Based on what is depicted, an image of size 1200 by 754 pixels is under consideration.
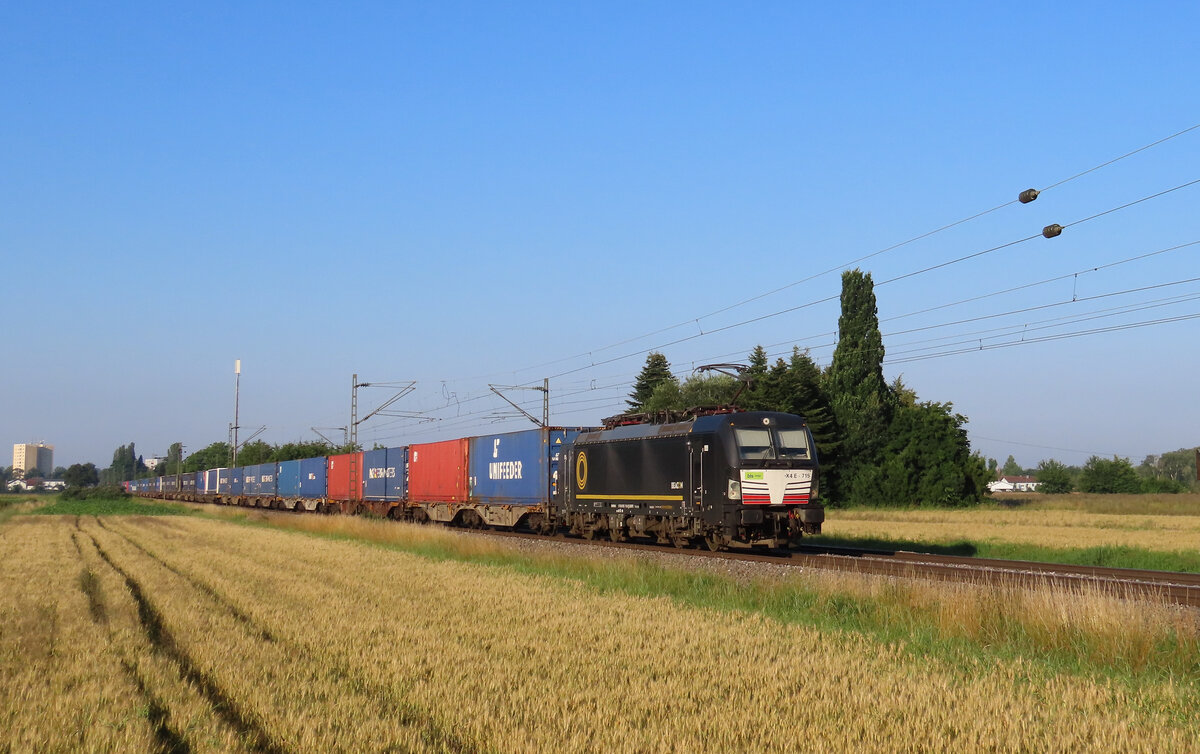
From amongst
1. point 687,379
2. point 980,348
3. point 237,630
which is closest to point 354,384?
point 687,379

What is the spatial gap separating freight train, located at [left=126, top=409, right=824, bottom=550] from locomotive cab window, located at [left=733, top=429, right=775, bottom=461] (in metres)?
0.03

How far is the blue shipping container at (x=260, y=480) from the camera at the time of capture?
6306 centimetres

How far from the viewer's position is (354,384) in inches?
2404

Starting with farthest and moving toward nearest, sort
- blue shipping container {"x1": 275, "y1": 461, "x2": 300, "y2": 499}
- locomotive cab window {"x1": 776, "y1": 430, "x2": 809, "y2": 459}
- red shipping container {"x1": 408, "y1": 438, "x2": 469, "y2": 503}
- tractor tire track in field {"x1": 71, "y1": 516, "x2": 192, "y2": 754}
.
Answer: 1. blue shipping container {"x1": 275, "y1": 461, "x2": 300, "y2": 499}
2. red shipping container {"x1": 408, "y1": 438, "x2": 469, "y2": 503}
3. locomotive cab window {"x1": 776, "y1": 430, "x2": 809, "y2": 459}
4. tractor tire track in field {"x1": 71, "y1": 516, "x2": 192, "y2": 754}

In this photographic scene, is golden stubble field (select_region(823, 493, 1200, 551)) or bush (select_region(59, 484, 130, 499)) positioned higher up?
bush (select_region(59, 484, 130, 499))

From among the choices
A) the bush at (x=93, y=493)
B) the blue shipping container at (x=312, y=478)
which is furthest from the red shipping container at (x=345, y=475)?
the bush at (x=93, y=493)

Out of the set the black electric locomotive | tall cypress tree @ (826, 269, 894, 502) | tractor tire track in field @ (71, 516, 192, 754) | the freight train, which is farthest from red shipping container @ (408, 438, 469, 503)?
tall cypress tree @ (826, 269, 894, 502)

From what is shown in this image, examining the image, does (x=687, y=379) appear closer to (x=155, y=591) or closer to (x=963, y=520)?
(x=963, y=520)

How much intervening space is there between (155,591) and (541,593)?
6.47 m

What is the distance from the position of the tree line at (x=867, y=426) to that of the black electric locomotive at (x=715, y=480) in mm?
34994

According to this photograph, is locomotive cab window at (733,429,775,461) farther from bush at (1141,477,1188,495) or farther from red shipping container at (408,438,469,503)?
bush at (1141,477,1188,495)

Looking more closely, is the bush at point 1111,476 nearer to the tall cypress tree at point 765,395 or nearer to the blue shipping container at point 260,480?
the tall cypress tree at point 765,395

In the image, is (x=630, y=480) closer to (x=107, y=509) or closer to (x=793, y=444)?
(x=793, y=444)

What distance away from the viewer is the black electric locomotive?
21.9m
